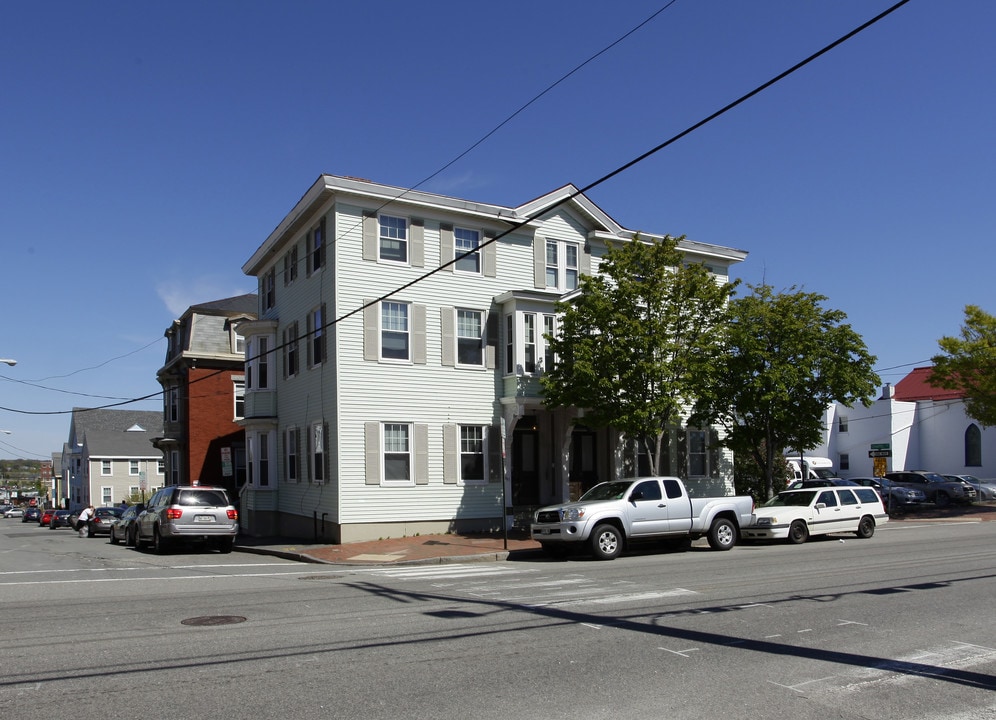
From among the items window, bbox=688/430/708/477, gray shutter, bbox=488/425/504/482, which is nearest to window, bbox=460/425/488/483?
gray shutter, bbox=488/425/504/482

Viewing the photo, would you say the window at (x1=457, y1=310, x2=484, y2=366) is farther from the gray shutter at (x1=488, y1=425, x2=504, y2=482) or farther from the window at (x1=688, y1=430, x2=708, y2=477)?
the window at (x1=688, y1=430, x2=708, y2=477)

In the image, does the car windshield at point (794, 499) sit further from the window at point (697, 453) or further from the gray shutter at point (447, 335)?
the gray shutter at point (447, 335)

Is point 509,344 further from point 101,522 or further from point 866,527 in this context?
point 101,522

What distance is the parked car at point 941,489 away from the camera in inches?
1577

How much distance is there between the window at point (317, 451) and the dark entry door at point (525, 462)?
20.7ft

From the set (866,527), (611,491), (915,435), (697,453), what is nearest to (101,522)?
(697,453)

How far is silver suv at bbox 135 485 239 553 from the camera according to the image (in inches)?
863

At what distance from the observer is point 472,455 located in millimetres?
25562

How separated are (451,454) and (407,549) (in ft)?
14.6

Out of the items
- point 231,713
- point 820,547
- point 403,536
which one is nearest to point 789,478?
point 820,547

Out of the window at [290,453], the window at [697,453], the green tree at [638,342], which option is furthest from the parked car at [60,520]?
the green tree at [638,342]

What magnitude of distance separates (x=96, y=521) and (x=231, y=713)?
114ft

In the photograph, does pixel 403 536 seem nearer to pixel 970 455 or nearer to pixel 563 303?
pixel 563 303

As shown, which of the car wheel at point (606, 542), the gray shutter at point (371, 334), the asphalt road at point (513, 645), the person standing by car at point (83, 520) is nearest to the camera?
the asphalt road at point (513, 645)
